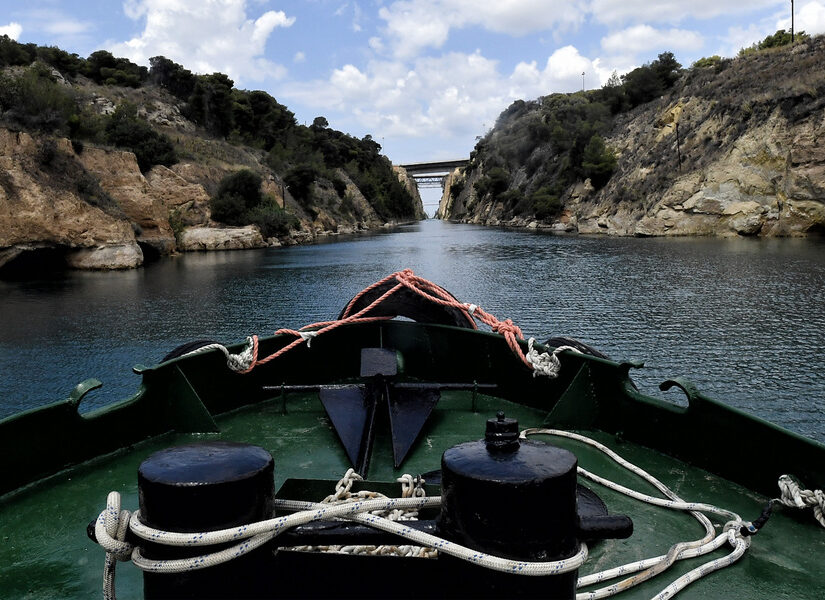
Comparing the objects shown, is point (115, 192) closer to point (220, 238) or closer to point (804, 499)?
point (220, 238)

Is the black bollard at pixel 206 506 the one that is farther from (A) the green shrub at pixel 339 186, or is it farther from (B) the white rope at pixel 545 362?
(A) the green shrub at pixel 339 186

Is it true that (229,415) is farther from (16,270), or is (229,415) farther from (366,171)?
(366,171)

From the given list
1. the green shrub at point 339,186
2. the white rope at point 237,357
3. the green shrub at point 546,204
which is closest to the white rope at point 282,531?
the white rope at point 237,357

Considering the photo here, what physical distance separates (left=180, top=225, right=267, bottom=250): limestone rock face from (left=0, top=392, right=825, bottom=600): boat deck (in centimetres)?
3806

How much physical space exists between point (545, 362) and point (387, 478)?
4.89 ft

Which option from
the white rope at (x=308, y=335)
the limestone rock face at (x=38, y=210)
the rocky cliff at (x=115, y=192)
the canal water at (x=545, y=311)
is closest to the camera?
the white rope at (x=308, y=335)

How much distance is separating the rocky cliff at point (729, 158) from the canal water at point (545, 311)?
4.90 meters

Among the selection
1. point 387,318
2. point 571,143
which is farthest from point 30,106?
point 571,143

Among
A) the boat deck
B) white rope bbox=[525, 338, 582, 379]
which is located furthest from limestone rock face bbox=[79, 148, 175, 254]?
white rope bbox=[525, 338, 582, 379]

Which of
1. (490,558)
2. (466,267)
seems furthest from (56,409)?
(466,267)

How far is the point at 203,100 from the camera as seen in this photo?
57.4m

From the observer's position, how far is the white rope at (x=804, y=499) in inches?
118

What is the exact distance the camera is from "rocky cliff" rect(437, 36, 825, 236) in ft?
113

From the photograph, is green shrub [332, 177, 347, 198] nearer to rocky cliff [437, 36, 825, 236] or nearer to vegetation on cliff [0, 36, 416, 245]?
vegetation on cliff [0, 36, 416, 245]
